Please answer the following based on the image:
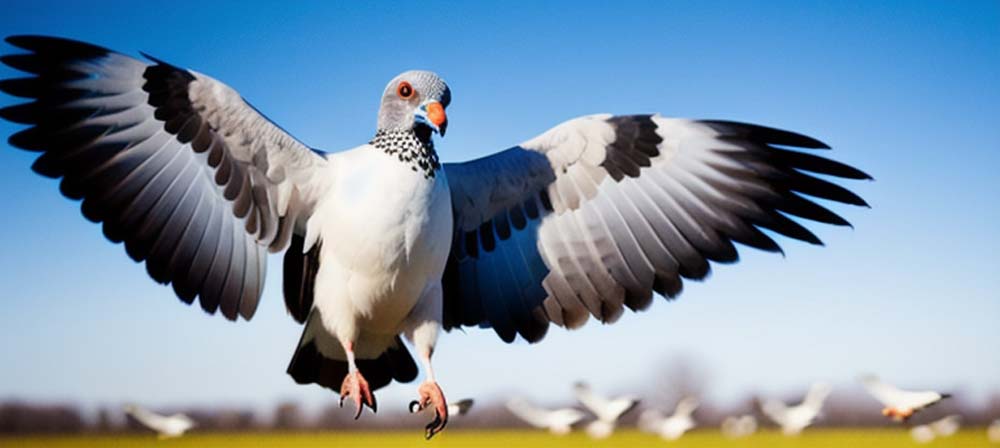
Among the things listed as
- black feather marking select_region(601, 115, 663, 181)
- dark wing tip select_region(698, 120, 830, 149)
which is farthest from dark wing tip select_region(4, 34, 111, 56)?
dark wing tip select_region(698, 120, 830, 149)

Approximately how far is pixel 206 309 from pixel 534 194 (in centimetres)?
161

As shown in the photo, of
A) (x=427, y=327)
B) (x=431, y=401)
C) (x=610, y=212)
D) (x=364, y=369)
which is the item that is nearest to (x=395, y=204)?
(x=427, y=327)

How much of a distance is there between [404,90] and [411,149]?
0.25 metres

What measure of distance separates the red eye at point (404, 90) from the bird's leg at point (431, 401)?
1.09 m

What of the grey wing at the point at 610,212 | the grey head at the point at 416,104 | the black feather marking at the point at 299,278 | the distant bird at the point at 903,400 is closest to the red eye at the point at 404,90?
the grey head at the point at 416,104

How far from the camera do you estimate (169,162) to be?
14.5 ft

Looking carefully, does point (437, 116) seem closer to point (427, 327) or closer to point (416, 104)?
point (416, 104)

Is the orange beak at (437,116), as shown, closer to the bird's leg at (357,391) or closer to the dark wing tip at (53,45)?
the bird's leg at (357,391)

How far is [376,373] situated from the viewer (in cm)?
490

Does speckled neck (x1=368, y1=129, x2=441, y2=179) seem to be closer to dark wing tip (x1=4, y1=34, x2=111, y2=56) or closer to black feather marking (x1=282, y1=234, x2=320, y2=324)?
black feather marking (x1=282, y1=234, x2=320, y2=324)

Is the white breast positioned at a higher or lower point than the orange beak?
lower

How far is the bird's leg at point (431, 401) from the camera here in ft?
13.6

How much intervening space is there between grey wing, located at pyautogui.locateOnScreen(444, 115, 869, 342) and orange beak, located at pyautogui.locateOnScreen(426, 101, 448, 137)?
0.69 metres

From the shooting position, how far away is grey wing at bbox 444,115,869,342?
192 inches
